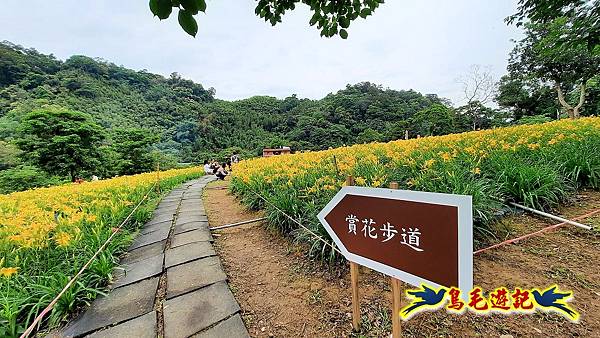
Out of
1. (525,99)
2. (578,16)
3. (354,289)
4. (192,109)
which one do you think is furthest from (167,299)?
(192,109)

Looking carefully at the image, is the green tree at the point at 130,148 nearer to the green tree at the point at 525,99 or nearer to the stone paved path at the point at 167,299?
the stone paved path at the point at 167,299

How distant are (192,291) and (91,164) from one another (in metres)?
18.9

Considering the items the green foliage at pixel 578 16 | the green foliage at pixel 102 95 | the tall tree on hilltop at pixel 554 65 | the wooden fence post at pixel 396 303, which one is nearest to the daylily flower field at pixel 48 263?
the wooden fence post at pixel 396 303

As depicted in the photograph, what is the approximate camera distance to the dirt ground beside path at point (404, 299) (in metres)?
1.69

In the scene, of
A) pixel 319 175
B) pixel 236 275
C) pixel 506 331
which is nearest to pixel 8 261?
pixel 236 275

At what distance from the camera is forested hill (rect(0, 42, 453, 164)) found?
38656mm

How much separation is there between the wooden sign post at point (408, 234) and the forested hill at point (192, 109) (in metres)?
31.8

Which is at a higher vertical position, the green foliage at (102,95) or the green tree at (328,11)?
the green foliage at (102,95)

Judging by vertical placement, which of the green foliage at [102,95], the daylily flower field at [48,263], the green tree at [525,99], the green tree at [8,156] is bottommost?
the daylily flower field at [48,263]

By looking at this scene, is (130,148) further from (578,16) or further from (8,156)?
(578,16)

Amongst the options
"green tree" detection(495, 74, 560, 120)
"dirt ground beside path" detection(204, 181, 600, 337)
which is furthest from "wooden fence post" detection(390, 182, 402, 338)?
"green tree" detection(495, 74, 560, 120)

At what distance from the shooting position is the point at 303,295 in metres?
2.30

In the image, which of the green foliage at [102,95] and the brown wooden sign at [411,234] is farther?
the green foliage at [102,95]

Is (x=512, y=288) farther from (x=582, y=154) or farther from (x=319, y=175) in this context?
(x=582, y=154)
